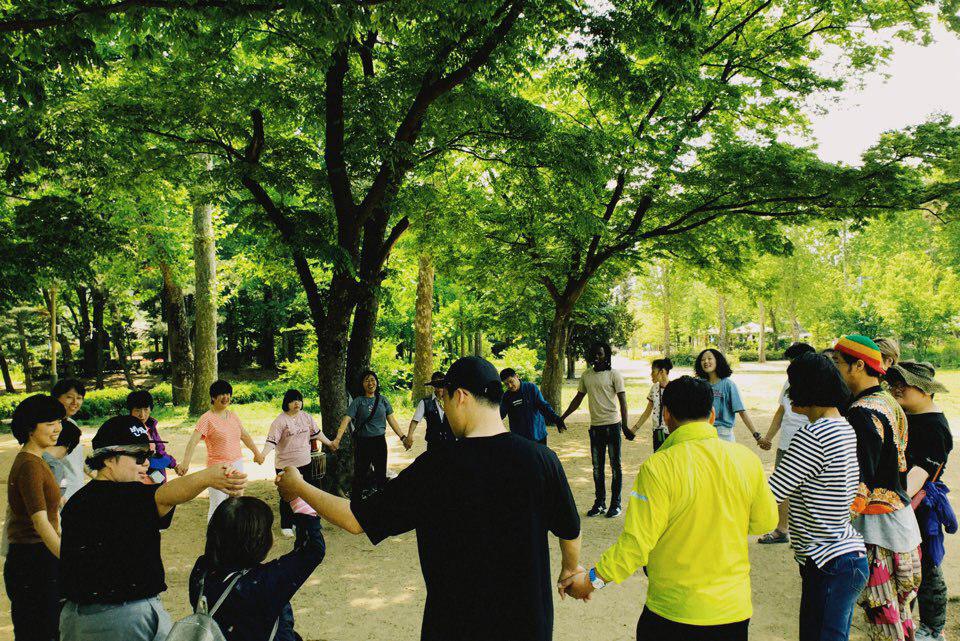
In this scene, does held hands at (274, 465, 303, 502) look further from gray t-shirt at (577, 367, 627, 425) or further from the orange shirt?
gray t-shirt at (577, 367, 627, 425)

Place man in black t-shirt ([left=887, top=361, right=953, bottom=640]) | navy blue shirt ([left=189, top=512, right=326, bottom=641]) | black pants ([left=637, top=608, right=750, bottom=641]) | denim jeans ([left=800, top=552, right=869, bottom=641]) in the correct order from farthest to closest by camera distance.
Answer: man in black t-shirt ([left=887, top=361, right=953, bottom=640]) → denim jeans ([left=800, top=552, right=869, bottom=641]) → black pants ([left=637, top=608, right=750, bottom=641]) → navy blue shirt ([left=189, top=512, right=326, bottom=641])

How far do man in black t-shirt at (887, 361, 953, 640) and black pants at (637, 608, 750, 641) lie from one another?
205cm

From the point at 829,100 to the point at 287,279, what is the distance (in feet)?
37.6

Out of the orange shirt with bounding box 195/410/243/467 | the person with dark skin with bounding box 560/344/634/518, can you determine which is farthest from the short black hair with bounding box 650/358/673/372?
the orange shirt with bounding box 195/410/243/467

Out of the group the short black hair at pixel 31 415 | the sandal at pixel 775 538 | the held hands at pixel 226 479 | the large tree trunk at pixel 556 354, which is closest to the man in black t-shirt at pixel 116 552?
the held hands at pixel 226 479

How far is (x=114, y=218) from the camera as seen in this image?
13.7 meters

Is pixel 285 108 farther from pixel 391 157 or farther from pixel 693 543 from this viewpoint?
pixel 693 543

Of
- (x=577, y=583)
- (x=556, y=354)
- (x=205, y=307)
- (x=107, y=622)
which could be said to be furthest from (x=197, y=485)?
(x=205, y=307)

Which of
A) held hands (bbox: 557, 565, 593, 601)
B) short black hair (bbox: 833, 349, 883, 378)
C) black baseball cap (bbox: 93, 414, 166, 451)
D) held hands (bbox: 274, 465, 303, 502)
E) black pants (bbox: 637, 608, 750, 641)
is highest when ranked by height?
short black hair (bbox: 833, 349, 883, 378)

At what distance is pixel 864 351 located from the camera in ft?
11.3

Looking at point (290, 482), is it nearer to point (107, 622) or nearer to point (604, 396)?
point (107, 622)

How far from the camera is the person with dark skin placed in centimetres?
734

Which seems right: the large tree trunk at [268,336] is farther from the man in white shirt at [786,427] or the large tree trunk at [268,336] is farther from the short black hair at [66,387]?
the man in white shirt at [786,427]

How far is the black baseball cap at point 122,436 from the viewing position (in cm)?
254
